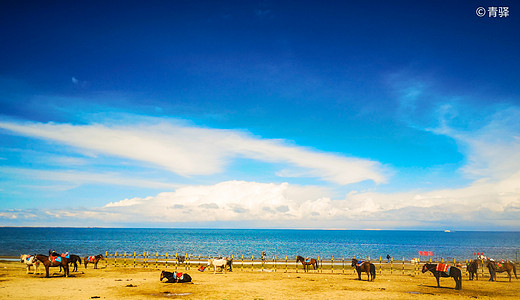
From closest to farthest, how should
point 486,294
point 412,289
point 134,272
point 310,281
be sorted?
point 486,294 → point 412,289 → point 310,281 → point 134,272

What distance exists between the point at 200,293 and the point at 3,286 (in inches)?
606

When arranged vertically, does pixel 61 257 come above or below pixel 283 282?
above

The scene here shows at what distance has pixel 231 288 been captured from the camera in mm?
26828

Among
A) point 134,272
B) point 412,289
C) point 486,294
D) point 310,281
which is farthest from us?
point 134,272

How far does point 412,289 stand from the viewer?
27406 millimetres

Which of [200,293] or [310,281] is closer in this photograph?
[200,293]

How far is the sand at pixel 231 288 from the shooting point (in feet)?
76.8

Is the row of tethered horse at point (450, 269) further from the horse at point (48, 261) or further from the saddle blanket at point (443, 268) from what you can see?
the horse at point (48, 261)

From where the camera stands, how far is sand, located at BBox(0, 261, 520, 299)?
23422 millimetres

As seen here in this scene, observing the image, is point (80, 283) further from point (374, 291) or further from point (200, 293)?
point (374, 291)

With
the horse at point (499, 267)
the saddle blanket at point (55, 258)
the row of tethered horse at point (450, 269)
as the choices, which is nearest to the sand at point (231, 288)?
the row of tethered horse at point (450, 269)

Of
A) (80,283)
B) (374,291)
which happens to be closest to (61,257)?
(80,283)

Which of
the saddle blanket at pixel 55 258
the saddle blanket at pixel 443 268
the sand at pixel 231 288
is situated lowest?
the sand at pixel 231 288

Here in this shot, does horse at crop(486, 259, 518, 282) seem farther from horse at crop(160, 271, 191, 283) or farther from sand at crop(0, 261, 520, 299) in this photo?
horse at crop(160, 271, 191, 283)
